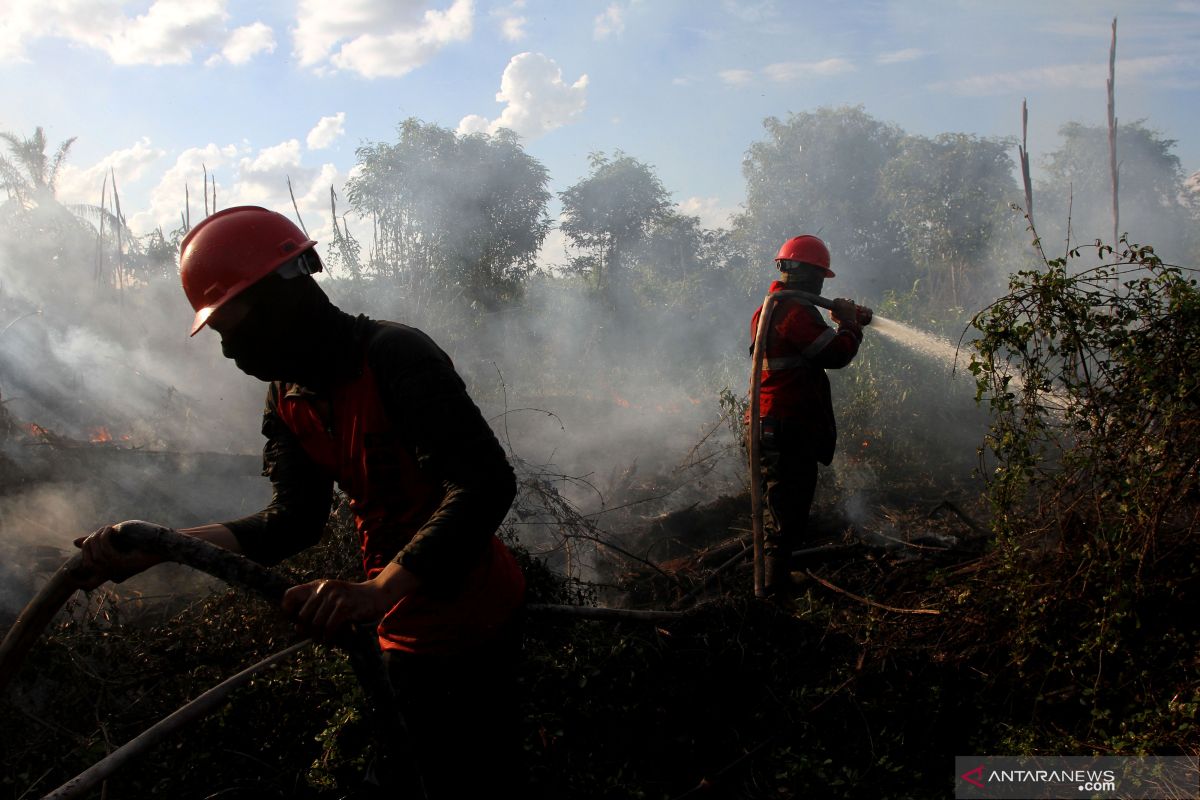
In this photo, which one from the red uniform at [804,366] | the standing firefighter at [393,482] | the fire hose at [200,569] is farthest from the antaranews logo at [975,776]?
the fire hose at [200,569]

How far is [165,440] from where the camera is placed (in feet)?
37.0

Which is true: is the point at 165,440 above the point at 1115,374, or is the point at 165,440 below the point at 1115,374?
below

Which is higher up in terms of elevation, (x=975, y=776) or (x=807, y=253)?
(x=807, y=253)

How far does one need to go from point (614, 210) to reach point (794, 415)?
19930 mm

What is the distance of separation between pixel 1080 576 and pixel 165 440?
Result: 12.0 meters

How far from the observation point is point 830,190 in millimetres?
23453

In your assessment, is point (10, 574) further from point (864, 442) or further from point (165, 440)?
point (864, 442)

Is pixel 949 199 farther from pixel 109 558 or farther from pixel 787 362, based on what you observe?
pixel 109 558

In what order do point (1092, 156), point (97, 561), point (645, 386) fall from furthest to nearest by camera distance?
point (1092, 156), point (645, 386), point (97, 561)

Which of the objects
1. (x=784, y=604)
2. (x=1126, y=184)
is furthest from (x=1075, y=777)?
(x=1126, y=184)

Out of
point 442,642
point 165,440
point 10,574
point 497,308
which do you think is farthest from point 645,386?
point 442,642

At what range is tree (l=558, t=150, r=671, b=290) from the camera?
75.5 feet

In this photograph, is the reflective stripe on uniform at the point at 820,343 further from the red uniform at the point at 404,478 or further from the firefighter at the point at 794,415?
the red uniform at the point at 404,478

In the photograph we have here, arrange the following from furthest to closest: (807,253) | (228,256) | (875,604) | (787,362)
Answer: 1. (807,253)
2. (787,362)
3. (875,604)
4. (228,256)
